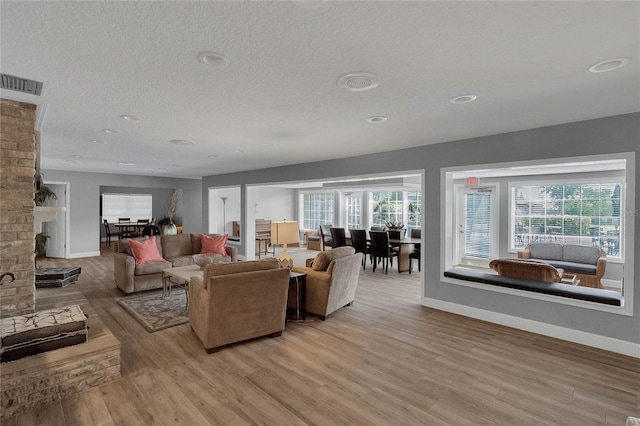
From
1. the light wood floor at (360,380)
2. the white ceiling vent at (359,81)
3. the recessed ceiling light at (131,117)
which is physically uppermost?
the recessed ceiling light at (131,117)

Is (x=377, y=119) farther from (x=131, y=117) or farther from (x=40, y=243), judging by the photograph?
(x=40, y=243)

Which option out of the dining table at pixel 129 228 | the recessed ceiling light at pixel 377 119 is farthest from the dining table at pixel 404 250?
the dining table at pixel 129 228

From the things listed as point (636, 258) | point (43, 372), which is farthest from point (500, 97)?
point (43, 372)

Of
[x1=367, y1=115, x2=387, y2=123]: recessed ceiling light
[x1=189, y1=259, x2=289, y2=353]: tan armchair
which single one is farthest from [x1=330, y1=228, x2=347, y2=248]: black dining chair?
[x1=367, y1=115, x2=387, y2=123]: recessed ceiling light

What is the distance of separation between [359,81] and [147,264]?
4.54 m

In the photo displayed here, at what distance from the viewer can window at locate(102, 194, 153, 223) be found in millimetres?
12289

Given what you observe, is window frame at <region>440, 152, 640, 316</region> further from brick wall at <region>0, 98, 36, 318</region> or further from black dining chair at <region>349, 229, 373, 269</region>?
brick wall at <region>0, 98, 36, 318</region>

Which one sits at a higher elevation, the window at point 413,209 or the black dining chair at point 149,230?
the window at point 413,209

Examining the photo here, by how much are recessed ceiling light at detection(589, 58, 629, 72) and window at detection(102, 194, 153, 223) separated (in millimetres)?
14183

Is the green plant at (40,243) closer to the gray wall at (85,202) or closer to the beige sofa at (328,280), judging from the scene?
the gray wall at (85,202)

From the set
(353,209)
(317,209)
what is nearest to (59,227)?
(317,209)

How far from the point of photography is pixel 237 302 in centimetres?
310

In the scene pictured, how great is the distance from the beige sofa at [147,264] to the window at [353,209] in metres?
5.50

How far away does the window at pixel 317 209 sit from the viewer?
11570 millimetres
